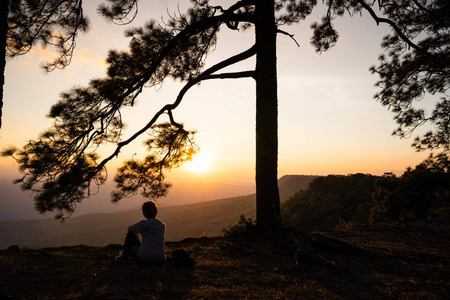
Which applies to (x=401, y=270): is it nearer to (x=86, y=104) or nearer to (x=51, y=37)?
(x=86, y=104)

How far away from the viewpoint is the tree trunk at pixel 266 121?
643 centimetres

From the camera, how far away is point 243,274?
3744 mm

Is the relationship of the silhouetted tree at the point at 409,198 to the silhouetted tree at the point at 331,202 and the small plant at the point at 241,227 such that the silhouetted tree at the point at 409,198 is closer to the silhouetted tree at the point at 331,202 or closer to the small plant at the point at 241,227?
the silhouetted tree at the point at 331,202

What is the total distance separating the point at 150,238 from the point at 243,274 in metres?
1.47

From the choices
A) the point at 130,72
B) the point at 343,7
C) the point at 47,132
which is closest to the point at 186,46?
the point at 130,72

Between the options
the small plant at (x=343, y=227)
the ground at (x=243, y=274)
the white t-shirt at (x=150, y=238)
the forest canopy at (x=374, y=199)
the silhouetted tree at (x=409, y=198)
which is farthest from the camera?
the silhouetted tree at (x=409, y=198)

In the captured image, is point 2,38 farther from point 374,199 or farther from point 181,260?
point 374,199

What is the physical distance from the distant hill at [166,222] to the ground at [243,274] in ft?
7.30

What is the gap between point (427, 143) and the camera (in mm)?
7781

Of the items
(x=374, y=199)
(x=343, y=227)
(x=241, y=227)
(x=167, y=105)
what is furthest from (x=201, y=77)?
(x=374, y=199)

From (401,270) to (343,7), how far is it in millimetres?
7574

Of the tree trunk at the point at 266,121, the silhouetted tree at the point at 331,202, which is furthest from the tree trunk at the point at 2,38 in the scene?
the silhouetted tree at the point at 331,202

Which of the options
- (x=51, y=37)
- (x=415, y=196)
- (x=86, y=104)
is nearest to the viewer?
(x=51, y=37)

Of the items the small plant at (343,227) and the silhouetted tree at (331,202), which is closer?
the small plant at (343,227)
